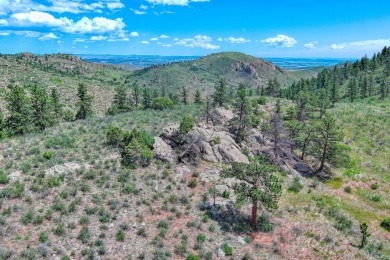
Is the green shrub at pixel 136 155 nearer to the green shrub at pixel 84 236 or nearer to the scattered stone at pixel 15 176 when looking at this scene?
the scattered stone at pixel 15 176

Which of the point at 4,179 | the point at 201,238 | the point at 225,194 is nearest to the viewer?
the point at 201,238

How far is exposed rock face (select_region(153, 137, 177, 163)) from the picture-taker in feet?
115

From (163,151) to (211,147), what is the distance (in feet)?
20.6

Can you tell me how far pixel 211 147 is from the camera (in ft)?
124

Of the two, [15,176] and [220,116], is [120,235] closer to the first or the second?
[15,176]

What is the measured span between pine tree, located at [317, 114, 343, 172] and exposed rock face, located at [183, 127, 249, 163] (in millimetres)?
11843

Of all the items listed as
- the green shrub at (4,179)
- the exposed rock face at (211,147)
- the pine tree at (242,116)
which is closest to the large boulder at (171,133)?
the exposed rock face at (211,147)

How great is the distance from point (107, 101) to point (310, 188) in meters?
94.8

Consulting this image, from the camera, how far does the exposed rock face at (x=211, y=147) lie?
36344 mm

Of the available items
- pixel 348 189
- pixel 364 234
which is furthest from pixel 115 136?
pixel 348 189

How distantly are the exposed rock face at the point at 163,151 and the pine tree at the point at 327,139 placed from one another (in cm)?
2107

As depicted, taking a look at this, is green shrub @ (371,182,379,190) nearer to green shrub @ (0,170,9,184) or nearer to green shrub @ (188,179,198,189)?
→ green shrub @ (188,179,198,189)

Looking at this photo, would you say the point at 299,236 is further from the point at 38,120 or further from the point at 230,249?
Answer: the point at 38,120

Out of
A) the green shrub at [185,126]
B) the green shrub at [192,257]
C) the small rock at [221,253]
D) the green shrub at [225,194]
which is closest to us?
the green shrub at [192,257]
